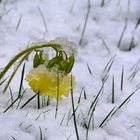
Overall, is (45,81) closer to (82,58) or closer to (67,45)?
(67,45)

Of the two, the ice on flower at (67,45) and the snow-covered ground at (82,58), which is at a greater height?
the ice on flower at (67,45)

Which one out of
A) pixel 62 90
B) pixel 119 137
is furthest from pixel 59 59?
pixel 119 137

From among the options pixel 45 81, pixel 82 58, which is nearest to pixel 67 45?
pixel 45 81

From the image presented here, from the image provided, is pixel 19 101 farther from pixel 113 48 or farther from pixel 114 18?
pixel 114 18

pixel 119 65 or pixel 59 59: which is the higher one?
pixel 59 59

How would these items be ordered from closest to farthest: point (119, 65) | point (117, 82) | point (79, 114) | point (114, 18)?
1. point (79, 114)
2. point (117, 82)
3. point (119, 65)
4. point (114, 18)
